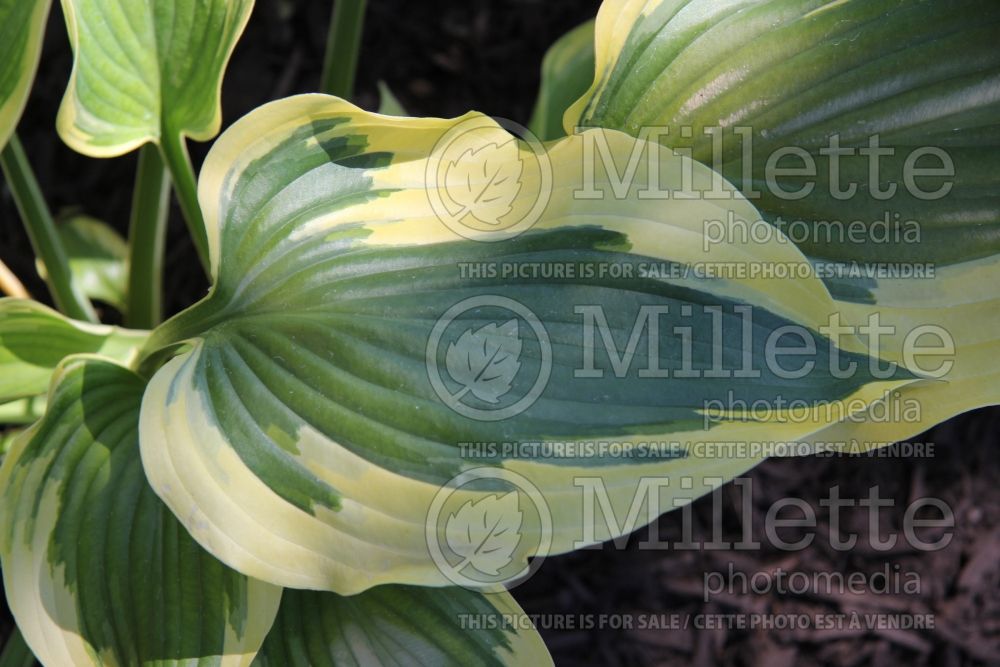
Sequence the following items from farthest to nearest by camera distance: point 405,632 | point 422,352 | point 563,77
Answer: point 563,77, point 405,632, point 422,352

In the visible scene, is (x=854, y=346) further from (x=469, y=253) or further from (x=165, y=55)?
(x=165, y=55)

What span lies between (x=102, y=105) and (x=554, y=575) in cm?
69

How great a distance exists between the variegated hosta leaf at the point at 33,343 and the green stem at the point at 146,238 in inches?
7.1

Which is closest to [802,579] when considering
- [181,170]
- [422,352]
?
[422,352]

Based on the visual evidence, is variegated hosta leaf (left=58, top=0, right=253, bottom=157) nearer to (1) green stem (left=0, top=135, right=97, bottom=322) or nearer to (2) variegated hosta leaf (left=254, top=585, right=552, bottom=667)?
(1) green stem (left=0, top=135, right=97, bottom=322)

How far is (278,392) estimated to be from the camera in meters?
0.57

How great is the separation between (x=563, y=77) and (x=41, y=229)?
20.6 inches

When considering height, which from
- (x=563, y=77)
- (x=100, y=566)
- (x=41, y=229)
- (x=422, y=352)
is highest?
(x=563, y=77)

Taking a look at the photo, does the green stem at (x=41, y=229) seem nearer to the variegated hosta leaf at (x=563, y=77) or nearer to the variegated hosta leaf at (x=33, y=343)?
the variegated hosta leaf at (x=33, y=343)

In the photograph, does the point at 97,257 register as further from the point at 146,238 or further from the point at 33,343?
the point at 33,343

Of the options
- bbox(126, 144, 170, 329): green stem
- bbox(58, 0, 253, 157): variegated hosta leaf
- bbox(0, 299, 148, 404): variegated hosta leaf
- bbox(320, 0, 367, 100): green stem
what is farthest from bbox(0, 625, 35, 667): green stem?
bbox(320, 0, 367, 100): green stem

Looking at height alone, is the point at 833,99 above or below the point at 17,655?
above

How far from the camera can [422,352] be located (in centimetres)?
55

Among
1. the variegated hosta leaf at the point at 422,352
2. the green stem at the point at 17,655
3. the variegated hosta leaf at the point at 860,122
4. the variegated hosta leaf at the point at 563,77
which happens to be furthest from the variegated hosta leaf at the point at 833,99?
the green stem at the point at 17,655
